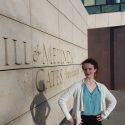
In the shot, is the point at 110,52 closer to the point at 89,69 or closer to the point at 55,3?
the point at 55,3

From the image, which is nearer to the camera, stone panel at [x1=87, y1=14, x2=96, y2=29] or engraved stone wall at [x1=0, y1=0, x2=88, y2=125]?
engraved stone wall at [x1=0, y1=0, x2=88, y2=125]

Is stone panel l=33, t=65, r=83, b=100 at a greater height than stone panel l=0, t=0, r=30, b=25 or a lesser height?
lesser

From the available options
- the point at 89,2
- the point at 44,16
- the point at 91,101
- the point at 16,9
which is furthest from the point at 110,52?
the point at 91,101

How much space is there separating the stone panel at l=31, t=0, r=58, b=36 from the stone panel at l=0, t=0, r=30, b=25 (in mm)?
355

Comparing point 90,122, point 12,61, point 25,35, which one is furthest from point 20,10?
point 90,122

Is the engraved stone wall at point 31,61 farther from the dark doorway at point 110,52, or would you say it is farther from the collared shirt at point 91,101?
the dark doorway at point 110,52

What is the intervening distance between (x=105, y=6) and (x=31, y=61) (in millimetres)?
15953

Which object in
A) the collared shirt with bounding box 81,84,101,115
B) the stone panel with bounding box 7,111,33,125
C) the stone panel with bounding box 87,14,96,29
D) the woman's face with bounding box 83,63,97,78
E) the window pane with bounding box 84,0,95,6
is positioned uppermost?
the window pane with bounding box 84,0,95,6

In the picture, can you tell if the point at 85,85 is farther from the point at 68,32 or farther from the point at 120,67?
the point at 120,67

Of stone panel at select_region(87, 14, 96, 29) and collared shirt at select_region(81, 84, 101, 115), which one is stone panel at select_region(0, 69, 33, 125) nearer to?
collared shirt at select_region(81, 84, 101, 115)

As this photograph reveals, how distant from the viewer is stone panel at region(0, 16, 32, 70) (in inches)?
155

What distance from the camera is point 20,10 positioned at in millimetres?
4707

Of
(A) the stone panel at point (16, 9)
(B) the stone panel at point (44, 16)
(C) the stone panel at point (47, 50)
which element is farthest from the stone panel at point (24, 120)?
(B) the stone panel at point (44, 16)

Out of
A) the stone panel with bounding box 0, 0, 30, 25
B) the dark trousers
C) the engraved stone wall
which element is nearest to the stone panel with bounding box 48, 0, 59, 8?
the engraved stone wall
